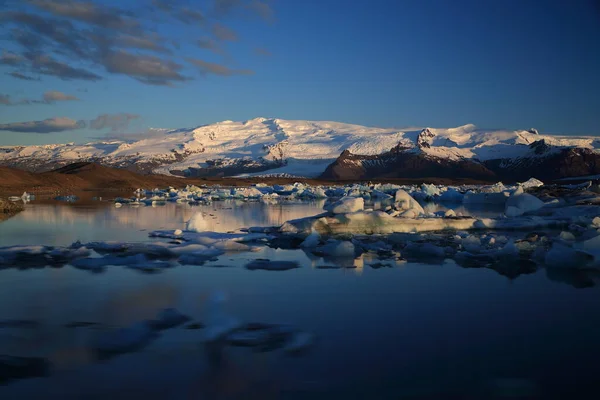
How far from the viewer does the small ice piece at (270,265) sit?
4852 millimetres

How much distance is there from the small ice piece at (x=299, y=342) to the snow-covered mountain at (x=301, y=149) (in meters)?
63.6

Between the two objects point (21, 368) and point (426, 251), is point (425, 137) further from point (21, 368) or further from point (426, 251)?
point (21, 368)

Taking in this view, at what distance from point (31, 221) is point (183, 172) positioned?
296 feet

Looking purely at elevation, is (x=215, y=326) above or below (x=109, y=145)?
below

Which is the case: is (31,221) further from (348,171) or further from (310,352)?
(348,171)

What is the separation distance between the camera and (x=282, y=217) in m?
11.4

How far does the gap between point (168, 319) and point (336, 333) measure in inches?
40.3

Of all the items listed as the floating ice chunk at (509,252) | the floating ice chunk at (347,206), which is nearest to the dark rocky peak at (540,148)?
the floating ice chunk at (347,206)

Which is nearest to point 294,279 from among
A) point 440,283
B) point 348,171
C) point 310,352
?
point 440,283

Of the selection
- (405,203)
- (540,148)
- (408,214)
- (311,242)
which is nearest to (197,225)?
(311,242)

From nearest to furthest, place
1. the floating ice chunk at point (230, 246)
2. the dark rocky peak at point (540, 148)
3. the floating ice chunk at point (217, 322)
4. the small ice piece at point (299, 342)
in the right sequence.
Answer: the small ice piece at point (299, 342) < the floating ice chunk at point (217, 322) < the floating ice chunk at point (230, 246) < the dark rocky peak at point (540, 148)

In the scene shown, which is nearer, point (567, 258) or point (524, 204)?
point (567, 258)

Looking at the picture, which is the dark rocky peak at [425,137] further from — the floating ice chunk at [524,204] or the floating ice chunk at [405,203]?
the floating ice chunk at [405,203]

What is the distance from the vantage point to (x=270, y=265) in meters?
4.93
